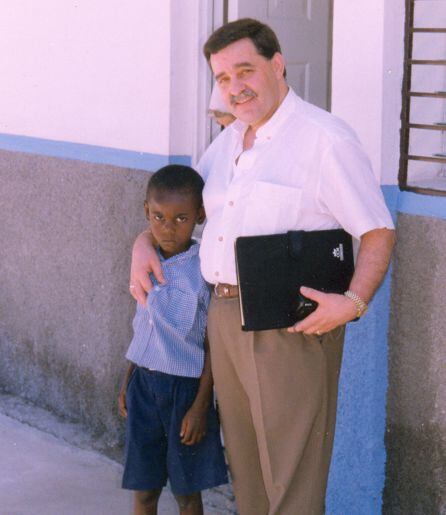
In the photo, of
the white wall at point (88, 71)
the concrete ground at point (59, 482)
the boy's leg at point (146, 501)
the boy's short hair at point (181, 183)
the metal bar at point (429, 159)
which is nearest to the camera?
the boy's short hair at point (181, 183)

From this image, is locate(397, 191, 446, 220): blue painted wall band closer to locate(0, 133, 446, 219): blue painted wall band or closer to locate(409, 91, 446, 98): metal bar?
locate(0, 133, 446, 219): blue painted wall band

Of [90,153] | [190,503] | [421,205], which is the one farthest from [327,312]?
[90,153]

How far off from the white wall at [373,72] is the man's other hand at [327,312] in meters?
0.93

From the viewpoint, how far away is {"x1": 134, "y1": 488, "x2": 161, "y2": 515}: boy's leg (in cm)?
361

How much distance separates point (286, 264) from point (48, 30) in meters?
2.93

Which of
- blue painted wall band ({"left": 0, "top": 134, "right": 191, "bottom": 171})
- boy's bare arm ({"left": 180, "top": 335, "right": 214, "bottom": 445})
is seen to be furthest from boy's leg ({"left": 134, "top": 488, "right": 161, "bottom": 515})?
blue painted wall band ({"left": 0, "top": 134, "right": 191, "bottom": 171})

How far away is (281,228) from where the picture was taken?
3.00 meters

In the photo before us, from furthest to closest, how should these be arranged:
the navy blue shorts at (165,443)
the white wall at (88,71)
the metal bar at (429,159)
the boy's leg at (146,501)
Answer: the white wall at (88,71), the metal bar at (429,159), the boy's leg at (146,501), the navy blue shorts at (165,443)

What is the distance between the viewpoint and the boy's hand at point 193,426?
3.42 m

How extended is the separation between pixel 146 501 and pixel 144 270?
808 mm

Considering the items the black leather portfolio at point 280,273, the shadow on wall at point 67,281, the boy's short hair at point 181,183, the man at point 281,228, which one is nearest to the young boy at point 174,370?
the boy's short hair at point 181,183

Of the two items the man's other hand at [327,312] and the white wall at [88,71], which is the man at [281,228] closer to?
the man's other hand at [327,312]

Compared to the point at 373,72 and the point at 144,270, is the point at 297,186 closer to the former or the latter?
the point at 144,270

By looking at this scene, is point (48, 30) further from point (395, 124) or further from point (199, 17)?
point (395, 124)
